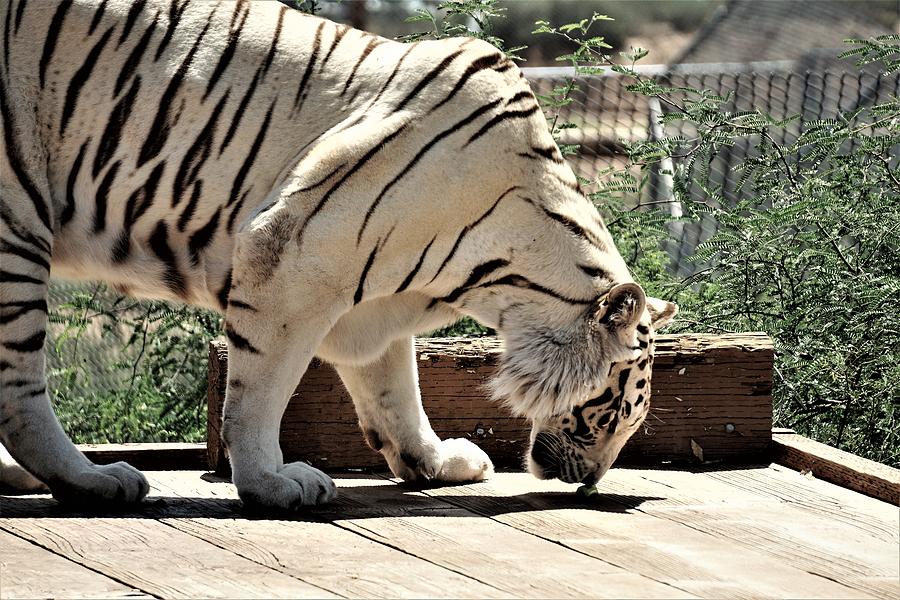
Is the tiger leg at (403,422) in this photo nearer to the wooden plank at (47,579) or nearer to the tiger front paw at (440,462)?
the tiger front paw at (440,462)

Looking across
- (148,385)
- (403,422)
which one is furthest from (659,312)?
(148,385)

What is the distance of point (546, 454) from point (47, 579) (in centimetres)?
161

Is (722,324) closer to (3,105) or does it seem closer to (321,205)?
(321,205)

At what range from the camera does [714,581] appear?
296 centimetres

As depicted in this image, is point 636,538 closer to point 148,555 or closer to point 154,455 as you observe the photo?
point 148,555

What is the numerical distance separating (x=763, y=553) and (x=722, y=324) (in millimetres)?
2155

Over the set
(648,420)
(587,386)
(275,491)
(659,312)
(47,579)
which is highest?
(659,312)

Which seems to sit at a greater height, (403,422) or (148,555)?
(403,422)

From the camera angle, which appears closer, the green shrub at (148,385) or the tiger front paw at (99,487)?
the tiger front paw at (99,487)

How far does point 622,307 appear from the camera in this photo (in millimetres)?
3732

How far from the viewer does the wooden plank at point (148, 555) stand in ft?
9.14

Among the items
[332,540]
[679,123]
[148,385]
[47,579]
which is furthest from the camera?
[679,123]

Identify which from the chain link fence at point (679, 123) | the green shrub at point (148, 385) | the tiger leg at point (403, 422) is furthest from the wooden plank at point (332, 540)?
the chain link fence at point (679, 123)

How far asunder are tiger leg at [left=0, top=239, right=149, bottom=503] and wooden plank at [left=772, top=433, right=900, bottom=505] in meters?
2.07
